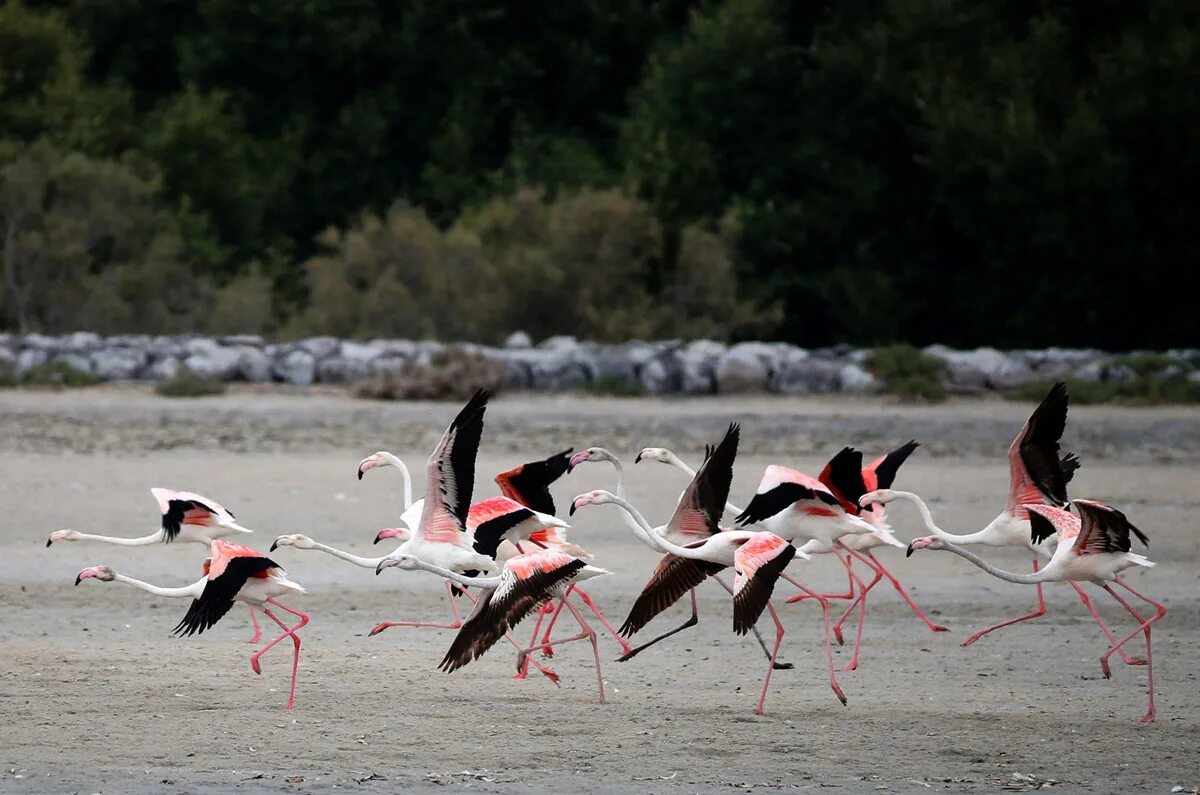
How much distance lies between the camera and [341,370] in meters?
22.9

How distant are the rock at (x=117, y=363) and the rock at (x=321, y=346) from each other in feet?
6.55

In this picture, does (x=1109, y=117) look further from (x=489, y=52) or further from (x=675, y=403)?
(x=489, y=52)

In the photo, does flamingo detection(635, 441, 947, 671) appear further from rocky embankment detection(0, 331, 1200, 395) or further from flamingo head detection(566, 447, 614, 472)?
rocky embankment detection(0, 331, 1200, 395)

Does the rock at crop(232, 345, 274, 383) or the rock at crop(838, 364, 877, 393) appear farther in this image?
the rock at crop(232, 345, 274, 383)

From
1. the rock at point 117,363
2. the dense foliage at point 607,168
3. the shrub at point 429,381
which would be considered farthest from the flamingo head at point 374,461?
the dense foliage at point 607,168

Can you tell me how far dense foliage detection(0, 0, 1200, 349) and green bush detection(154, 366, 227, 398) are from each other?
15.0 ft

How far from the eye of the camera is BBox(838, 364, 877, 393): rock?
22.9 metres

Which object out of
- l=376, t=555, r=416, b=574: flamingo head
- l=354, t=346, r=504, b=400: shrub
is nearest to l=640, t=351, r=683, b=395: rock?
l=354, t=346, r=504, b=400: shrub

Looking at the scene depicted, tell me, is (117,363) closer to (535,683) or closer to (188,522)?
(188,522)

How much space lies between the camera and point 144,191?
2952 centimetres

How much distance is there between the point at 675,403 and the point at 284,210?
14.4 metres

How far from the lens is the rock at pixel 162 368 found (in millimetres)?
22734

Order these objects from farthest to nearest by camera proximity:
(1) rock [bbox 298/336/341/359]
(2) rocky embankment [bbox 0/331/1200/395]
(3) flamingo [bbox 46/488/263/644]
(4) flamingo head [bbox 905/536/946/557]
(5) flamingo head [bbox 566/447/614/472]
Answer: (1) rock [bbox 298/336/341/359], (2) rocky embankment [bbox 0/331/1200/395], (3) flamingo [bbox 46/488/263/644], (5) flamingo head [bbox 566/447/614/472], (4) flamingo head [bbox 905/536/946/557]

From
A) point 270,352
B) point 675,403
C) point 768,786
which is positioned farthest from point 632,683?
point 270,352
